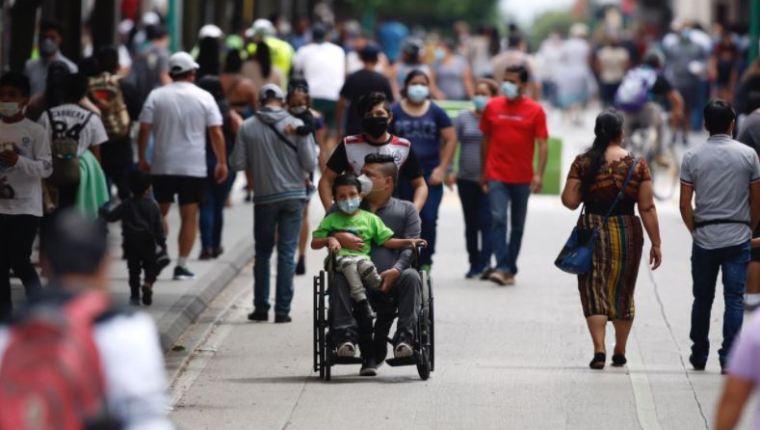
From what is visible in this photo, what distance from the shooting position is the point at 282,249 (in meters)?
13.4

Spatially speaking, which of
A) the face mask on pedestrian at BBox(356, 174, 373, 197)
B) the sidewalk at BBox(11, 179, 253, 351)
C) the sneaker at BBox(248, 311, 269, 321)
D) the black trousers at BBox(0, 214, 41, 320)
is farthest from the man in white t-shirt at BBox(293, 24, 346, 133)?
the face mask on pedestrian at BBox(356, 174, 373, 197)

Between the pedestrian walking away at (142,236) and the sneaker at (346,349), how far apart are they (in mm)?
3141

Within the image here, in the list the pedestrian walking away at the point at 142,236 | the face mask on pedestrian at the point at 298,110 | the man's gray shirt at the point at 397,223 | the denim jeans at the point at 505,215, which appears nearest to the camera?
the man's gray shirt at the point at 397,223

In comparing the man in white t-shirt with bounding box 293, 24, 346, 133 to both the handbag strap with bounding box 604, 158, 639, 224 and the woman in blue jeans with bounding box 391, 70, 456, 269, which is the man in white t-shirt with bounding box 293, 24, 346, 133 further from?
the handbag strap with bounding box 604, 158, 639, 224

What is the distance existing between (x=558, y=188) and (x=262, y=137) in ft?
32.7

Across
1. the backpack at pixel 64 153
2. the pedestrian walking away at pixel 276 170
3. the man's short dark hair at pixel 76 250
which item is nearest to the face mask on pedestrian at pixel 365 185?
the pedestrian walking away at pixel 276 170

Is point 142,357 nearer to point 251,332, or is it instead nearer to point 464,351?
point 464,351

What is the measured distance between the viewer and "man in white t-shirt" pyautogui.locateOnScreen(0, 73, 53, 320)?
478 inches

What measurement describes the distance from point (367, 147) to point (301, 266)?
4310 millimetres

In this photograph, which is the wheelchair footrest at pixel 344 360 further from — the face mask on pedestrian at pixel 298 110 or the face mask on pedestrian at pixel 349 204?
the face mask on pedestrian at pixel 298 110

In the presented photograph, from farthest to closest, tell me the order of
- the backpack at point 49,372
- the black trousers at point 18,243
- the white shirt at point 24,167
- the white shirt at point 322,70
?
1. the white shirt at point 322,70
2. the black trousers at point 18,243
3. the white shirt at point 24,167
4. the backpack at point 49,372

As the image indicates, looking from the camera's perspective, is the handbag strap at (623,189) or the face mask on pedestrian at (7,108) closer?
the handbag strap at (623,189)

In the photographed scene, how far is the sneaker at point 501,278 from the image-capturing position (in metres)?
15.8

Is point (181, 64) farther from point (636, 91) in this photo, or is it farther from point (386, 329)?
point (636, 91)
